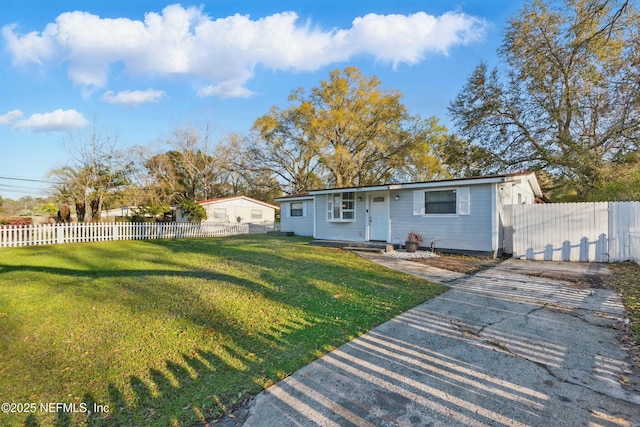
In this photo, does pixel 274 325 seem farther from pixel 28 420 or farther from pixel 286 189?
pixel 286 189

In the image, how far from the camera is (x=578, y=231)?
29.3 feet

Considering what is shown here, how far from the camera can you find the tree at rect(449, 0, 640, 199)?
45.8 ft

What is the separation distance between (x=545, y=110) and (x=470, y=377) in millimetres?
18728

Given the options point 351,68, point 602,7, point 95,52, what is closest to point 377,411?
point 602,7

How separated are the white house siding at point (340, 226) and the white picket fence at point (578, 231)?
542 cm

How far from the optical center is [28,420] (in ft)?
7.29

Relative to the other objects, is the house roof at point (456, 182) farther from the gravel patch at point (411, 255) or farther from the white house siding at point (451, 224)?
the gravel patch at point (411, 255)

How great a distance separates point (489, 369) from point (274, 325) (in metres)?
2.42

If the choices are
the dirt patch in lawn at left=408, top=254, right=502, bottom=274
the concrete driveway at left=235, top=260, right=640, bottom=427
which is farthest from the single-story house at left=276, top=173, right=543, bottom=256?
the concrete driveway at left=235, top=260, right=640, bottom=427

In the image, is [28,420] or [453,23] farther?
[453,23]

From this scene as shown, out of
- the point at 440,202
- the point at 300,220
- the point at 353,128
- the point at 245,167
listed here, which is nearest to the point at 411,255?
the point at 440,202

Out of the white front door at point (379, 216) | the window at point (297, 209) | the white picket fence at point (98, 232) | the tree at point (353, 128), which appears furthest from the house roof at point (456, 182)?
the tree at point (353, 128)

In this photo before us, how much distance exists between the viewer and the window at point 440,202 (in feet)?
35.3

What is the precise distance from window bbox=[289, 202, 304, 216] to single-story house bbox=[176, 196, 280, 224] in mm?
7442
